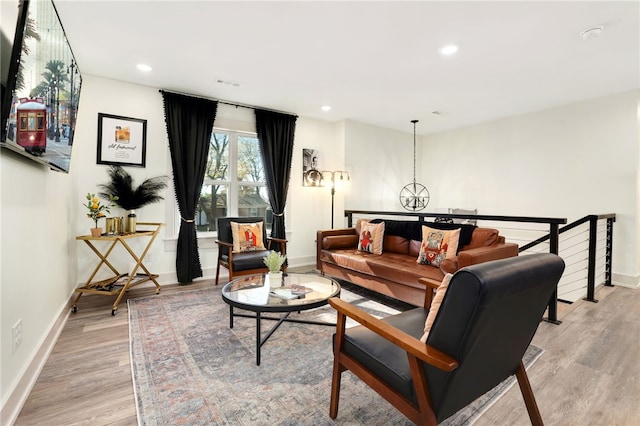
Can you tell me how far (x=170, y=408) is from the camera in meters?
1.64

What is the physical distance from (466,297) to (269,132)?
426 cm

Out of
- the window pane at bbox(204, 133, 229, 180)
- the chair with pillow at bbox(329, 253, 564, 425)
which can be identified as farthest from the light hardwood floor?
the window pane at bbox(204, 133, 229, 180)

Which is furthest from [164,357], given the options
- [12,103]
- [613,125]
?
[613,125]

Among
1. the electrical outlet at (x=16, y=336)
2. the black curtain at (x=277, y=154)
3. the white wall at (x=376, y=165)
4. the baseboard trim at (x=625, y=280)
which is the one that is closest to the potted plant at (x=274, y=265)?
the electrical outlet at (x=16, y=336)

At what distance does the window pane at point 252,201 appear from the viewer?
478 cm

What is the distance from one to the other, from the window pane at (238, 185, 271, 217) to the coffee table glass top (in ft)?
6.94

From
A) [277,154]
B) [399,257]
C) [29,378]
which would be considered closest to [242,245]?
[277,154]

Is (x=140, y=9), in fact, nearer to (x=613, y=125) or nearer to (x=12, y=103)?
(x=12, y=103)

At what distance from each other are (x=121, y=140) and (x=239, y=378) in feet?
11.1

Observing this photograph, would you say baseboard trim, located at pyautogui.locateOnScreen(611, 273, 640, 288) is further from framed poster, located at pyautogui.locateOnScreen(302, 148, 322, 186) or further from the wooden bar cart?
the wooden bar cart

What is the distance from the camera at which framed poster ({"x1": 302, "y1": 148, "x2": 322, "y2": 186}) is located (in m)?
5.24

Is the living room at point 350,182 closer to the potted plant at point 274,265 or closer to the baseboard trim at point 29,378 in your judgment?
the baseboard trim at point 29,378

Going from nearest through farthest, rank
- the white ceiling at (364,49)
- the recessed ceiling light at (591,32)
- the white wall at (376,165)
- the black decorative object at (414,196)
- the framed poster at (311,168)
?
the white ceiling at (364,49) < the recessed ceiling light at (591,32) < the framed poster at (311,168) < the white wall at (376,165) < the black decorative object at (414,196)

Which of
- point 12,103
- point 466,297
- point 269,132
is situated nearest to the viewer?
point 466,297
